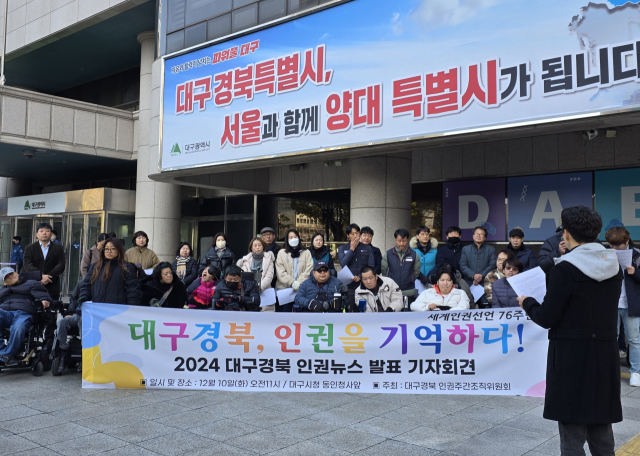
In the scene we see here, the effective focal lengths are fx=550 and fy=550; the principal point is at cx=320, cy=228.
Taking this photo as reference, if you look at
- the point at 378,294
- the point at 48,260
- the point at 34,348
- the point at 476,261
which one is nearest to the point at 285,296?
the point at 378,294

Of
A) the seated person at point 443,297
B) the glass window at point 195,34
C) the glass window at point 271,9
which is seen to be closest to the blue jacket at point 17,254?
the glass window at point 195,34

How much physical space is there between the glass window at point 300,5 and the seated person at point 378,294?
6.39 metres

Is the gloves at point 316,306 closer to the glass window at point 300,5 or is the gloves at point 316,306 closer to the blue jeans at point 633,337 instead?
the blue jeans at point 633,337

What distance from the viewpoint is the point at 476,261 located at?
335 inches

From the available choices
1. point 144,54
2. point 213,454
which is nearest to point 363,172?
point 213,454

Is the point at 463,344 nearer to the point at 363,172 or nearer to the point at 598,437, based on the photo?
the point at 598,437

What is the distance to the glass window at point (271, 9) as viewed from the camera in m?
11.8

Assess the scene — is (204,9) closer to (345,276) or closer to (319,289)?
(345,276)

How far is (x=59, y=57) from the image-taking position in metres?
20.0

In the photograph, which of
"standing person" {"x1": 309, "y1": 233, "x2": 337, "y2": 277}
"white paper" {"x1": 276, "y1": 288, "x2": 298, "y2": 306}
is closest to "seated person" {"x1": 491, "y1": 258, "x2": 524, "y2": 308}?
"standing person" {"x1": 309, "y1": 233, "x2": 337, "y2": 277}

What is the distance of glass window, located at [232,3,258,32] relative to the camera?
488 inches

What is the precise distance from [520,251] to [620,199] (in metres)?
3.27

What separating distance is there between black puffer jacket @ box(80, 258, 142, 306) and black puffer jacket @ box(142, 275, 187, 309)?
1.58 feet

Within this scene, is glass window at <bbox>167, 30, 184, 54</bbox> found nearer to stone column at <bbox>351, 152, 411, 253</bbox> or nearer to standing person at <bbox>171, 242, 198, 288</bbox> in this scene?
stone column at <bbox>351, 152, 411, 253</bbox>
